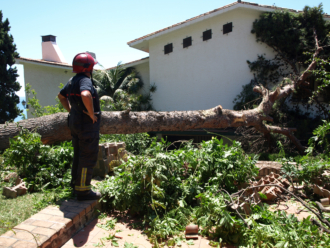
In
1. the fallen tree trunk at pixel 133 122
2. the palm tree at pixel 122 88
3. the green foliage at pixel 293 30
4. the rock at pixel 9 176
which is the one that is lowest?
the rock at pixel 9 176

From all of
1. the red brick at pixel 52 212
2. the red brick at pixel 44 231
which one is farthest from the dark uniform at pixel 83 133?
the red brick at pixel 44 231

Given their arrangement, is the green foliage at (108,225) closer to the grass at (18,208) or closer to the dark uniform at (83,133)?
the dark uniform at (83,133)

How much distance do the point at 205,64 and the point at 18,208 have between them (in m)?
10.2

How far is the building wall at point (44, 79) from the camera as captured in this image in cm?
1462

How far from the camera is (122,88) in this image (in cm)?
1442

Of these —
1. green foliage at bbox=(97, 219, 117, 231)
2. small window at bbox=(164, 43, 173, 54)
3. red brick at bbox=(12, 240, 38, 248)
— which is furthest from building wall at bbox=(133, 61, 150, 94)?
red brick at bbox=(12, 240, 38, 248)

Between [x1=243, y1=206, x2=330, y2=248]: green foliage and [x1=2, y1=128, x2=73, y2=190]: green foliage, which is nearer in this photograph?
[x1=243, y1=206, x2=330, y2=248]: green foliage

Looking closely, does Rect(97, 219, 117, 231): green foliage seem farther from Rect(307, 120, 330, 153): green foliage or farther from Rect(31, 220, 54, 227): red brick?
Rect(307, 120, 330, 153): green foliage

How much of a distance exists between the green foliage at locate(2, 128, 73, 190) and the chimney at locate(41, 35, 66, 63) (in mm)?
14109

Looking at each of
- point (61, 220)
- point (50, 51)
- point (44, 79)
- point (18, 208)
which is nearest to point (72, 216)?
point (61, 220)

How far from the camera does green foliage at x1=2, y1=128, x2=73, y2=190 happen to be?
3.57 meters

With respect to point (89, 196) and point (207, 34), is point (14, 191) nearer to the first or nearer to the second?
point (89, 196)

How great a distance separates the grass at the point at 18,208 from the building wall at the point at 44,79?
43.1ft

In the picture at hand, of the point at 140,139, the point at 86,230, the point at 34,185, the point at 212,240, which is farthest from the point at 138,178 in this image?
the point at 140,139
